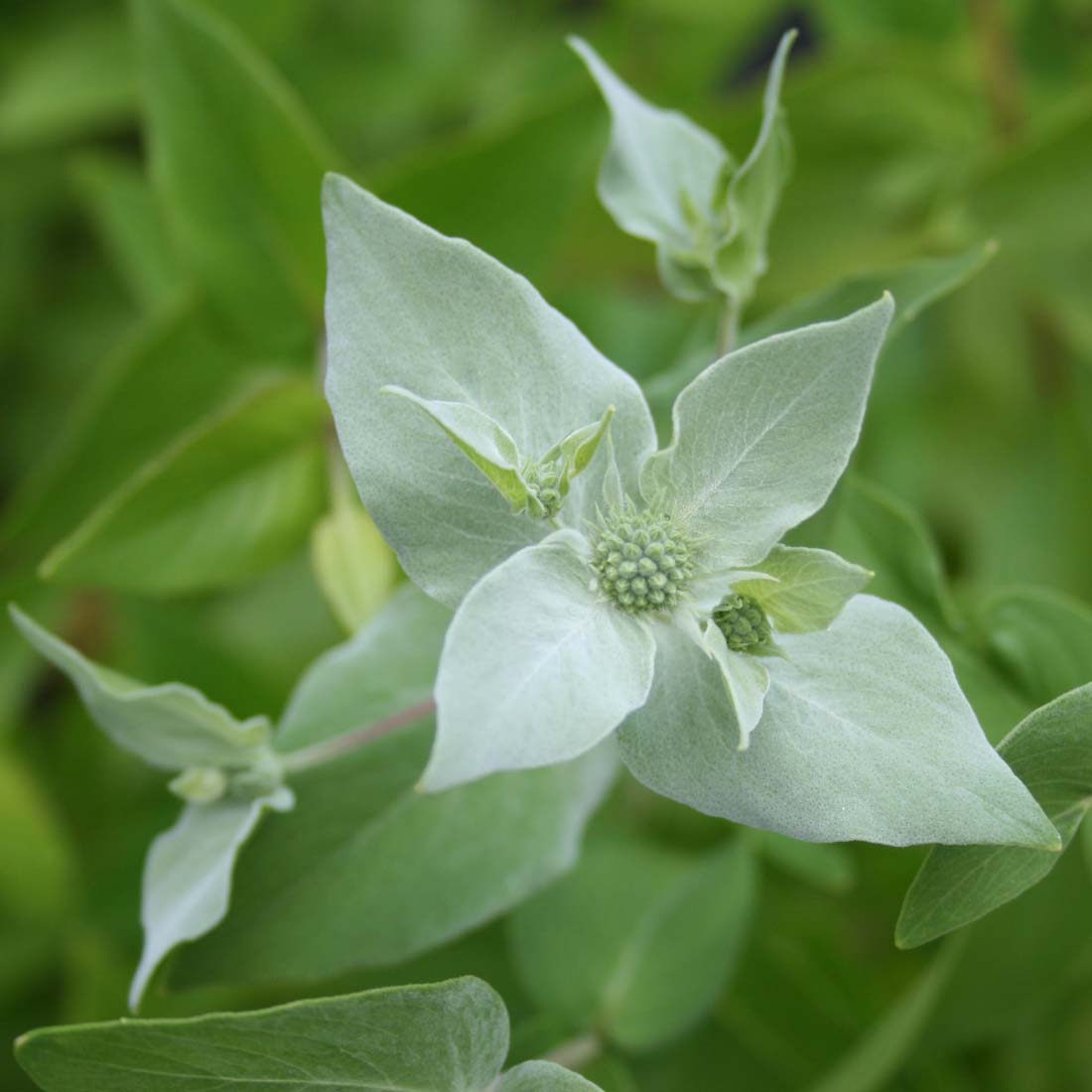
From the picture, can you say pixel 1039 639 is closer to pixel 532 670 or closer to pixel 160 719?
pixel 532 670

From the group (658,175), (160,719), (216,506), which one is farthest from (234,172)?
(160,719)

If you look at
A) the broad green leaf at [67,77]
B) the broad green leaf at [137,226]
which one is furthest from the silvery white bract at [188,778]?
the broad green leaf at [67,77]

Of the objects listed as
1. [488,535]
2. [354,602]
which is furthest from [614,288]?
[488,535]

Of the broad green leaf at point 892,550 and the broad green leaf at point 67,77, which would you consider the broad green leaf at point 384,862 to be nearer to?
the broad green leaf at point 892,550

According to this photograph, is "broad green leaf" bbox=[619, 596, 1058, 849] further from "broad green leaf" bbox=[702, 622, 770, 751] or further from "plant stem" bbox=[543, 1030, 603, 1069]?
"plant stem" bbox=[543, 1030, 603, 1069]

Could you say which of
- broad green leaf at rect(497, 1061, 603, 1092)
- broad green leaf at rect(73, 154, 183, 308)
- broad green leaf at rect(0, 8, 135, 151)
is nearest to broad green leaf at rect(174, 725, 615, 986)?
broad green leaf at rect(497, 1061, 603, 1092)
